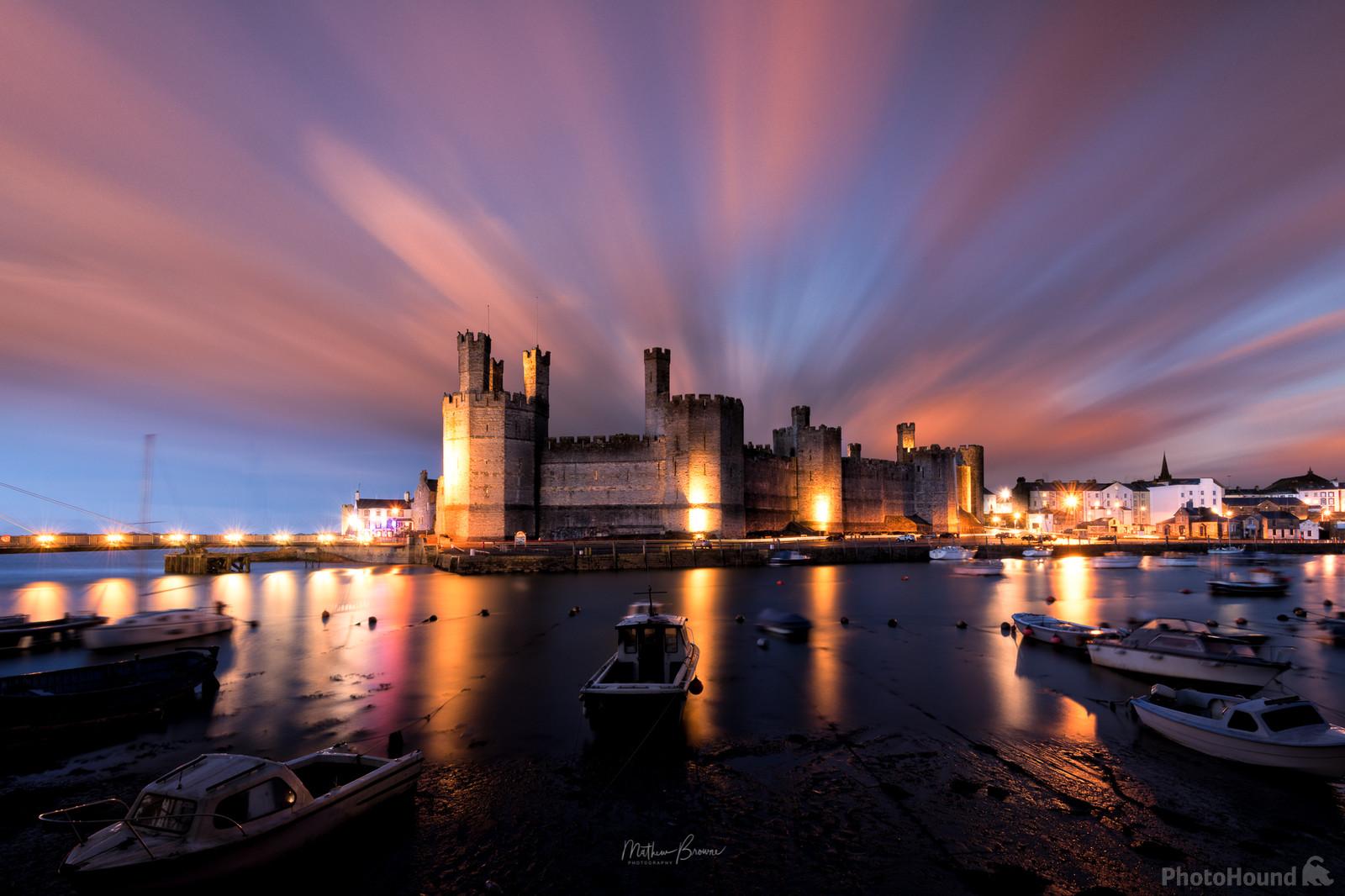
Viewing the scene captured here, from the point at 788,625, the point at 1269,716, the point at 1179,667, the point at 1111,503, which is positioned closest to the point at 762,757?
the point at 1269,716

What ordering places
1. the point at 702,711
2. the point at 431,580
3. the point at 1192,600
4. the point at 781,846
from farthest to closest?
the point at 431,580
the point at 1192,600
the point at 702,711
the point at 781,846

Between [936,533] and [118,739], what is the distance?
214 ft

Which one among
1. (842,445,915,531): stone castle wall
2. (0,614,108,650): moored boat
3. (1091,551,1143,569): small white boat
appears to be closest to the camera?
(0,614,108,650): moored boat

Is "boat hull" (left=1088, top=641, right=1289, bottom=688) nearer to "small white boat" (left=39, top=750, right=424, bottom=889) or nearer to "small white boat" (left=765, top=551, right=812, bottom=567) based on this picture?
"small white boat" (left=39, top=750, right=424, bottom=889)

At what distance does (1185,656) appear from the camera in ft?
45.2

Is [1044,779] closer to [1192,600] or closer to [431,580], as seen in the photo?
[1192,600]

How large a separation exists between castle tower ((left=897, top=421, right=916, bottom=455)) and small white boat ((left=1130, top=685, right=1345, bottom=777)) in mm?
61674

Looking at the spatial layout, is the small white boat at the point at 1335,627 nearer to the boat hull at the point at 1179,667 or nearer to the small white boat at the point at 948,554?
the boat hull at the point at 1179,667

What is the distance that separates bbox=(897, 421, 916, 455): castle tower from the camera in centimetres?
6981

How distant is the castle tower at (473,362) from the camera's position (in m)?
44.8

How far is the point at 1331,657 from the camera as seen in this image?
56.3ft

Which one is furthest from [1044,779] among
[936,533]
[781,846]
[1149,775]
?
[936,533]

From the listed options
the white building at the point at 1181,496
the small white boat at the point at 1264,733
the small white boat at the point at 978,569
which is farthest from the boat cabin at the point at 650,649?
the white building at the point at 1181,496

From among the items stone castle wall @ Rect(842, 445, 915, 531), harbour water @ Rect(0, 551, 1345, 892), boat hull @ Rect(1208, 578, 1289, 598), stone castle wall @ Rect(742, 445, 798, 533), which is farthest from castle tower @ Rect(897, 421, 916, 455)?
harbour water @ Rect(0, 551, 1345, 892)
